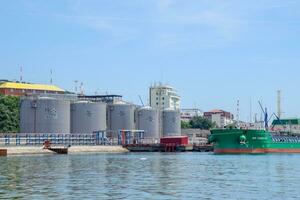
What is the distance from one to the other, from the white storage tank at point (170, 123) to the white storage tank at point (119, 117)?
18037 millimetres

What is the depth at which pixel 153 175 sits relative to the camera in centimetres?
5556

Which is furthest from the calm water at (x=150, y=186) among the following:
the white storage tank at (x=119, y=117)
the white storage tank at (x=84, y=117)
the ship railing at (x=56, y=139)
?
the white storage tank at (x=119, y=117)

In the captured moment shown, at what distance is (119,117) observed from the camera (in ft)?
524

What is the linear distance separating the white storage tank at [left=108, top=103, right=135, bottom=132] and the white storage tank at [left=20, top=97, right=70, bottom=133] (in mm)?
19173

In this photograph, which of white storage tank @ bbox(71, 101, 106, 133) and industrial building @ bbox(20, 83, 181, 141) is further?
white storage tank @ bbox(71, 101, 106, 133)

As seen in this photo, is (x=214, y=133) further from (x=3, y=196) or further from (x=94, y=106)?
(x=3, y=196)

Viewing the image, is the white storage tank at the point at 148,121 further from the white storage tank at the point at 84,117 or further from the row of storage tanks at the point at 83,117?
the white storage tank at the point at 84,117

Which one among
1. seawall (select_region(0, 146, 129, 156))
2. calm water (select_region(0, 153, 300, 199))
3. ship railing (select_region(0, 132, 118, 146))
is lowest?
calm water (select_region(0, 153, 300, 199))

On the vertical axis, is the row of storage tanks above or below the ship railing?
above

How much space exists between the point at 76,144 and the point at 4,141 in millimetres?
16973

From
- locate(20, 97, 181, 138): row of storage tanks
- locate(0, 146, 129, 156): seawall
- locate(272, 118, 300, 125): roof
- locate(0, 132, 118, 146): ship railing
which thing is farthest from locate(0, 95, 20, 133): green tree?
locate(272, 118, 300, 125): roof

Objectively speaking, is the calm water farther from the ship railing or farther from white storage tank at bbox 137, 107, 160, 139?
white storage tank at bbox 137, 107, 160, 139

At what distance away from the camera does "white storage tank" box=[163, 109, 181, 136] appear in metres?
176

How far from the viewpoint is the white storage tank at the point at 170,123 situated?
176 metres
